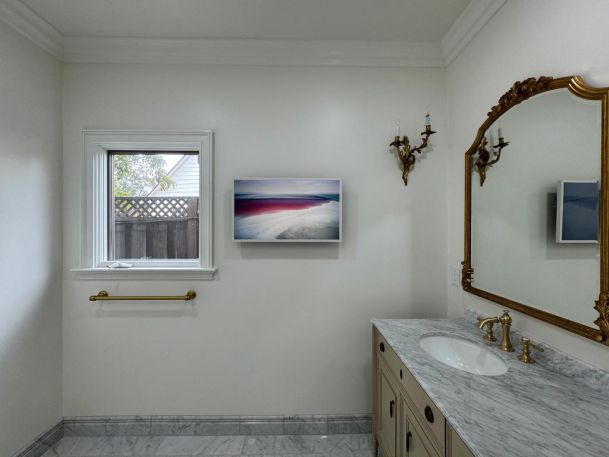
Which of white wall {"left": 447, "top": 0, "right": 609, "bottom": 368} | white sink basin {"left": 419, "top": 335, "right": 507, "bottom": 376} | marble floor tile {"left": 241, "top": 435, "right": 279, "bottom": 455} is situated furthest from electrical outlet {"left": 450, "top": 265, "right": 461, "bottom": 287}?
marble floor tile {"left": 241, "top": 435, "right": 279, "bottom": 455}

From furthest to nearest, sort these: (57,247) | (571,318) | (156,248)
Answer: (156,248) → (57,247) → (571,318)

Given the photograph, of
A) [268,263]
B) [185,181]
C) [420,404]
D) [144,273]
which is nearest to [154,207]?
[185,181]

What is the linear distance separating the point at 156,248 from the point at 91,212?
0.45 meters

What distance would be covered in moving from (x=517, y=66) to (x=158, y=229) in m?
2.23

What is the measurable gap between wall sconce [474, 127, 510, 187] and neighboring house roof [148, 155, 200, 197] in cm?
174

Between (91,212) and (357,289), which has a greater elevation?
(91,212)

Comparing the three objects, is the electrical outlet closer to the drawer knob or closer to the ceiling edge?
the drawer knob

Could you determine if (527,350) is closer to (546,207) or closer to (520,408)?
(520,408)

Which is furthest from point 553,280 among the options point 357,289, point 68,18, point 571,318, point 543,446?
point 68,18

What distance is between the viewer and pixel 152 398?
1.81m

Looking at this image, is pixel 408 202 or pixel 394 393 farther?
pixel 408 202

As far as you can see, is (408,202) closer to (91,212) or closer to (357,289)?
(357,289)

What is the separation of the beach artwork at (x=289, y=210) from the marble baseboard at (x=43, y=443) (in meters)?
1.66

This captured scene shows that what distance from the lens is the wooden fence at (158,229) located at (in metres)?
1.94
